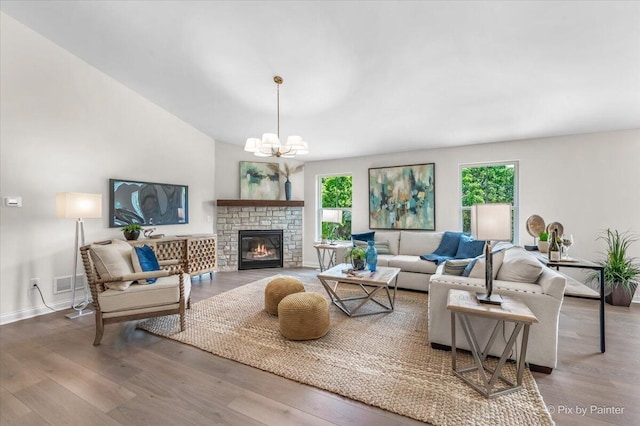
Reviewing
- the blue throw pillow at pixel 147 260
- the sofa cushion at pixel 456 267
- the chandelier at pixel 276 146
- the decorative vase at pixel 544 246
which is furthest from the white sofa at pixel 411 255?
the blue throw pillow at pixel 147 260

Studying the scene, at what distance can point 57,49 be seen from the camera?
3500 millimetres

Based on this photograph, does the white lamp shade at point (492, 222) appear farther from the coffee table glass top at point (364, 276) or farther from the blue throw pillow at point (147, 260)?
the blue throw pillow at point (147, 260)

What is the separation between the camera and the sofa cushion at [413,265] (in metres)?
4.16

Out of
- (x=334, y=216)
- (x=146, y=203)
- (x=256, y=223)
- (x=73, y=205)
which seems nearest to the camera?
(x=73, y=205)

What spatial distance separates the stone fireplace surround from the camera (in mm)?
5684

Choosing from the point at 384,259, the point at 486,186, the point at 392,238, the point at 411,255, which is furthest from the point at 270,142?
the point at 486,186

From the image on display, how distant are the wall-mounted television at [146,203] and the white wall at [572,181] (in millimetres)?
4728

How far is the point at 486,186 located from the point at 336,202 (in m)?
2.89

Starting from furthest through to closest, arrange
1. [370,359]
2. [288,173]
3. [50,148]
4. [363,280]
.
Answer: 1. [288,173]
2. [50,148]
3. [363,280]
4. [370,359]

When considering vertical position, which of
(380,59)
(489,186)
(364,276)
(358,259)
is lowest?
(364,276)

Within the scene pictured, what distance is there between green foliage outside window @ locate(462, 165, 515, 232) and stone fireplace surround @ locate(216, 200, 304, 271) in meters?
3.24

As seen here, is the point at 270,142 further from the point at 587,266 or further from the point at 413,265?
the point at 587,266

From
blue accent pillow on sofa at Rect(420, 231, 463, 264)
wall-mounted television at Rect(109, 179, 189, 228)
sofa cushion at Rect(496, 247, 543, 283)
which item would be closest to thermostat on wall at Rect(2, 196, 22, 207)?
wall-mounted television at Rect(109, 179, 189, 228)

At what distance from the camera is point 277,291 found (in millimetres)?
3268
